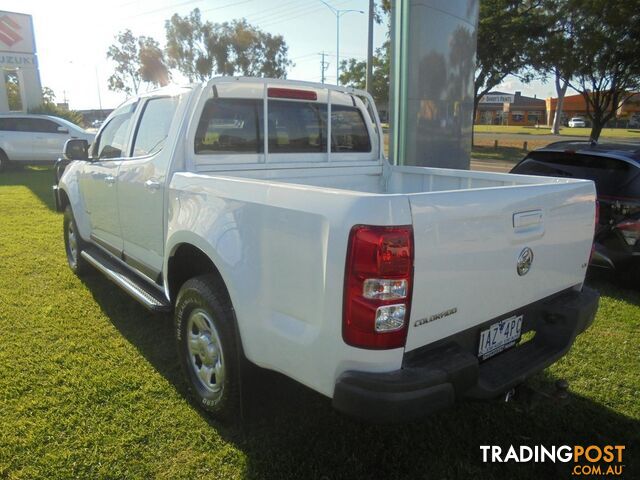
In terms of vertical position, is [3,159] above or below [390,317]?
below

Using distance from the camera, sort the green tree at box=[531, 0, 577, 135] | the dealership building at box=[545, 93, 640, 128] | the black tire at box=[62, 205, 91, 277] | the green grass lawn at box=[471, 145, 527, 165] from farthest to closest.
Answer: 1. the dealership building at box=[545, 93, 640, 128]
2. the green grass lawn at box=[471, 145, 527, 165]
3. the green tree at box=[531, 0, 577, 135]
4. the black tire at box=[62, 205, 91, 277]

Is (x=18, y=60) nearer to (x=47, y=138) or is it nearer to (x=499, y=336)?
(x=47, y=138)

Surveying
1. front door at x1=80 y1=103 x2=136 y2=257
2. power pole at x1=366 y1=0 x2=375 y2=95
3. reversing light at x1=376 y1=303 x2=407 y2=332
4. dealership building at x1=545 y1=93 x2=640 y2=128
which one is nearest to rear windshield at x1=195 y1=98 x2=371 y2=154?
front door at x1=80 y1=103 x2=136 y2=257

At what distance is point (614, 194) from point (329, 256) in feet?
13.2

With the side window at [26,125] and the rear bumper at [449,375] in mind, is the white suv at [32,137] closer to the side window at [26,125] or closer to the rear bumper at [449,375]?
the side window at [26,125]

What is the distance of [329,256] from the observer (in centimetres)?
195

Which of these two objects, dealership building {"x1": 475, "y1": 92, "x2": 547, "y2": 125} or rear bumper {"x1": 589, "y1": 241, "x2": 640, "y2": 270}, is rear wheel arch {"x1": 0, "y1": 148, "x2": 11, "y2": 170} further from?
dealership building {"x1": 475, "y1": 92, "x2": 547, "y2": 125}

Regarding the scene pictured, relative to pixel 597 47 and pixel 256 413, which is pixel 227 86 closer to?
pixel 256 413

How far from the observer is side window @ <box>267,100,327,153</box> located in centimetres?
370

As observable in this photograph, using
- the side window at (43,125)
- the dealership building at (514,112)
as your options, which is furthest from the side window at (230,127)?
the dealership building at (514,112)

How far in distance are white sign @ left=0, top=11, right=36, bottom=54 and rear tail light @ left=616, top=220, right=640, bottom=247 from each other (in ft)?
84.3

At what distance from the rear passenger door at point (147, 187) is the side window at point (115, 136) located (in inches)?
13.2

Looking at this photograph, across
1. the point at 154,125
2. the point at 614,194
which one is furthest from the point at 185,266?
the point at 614,194

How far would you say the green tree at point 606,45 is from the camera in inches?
599
